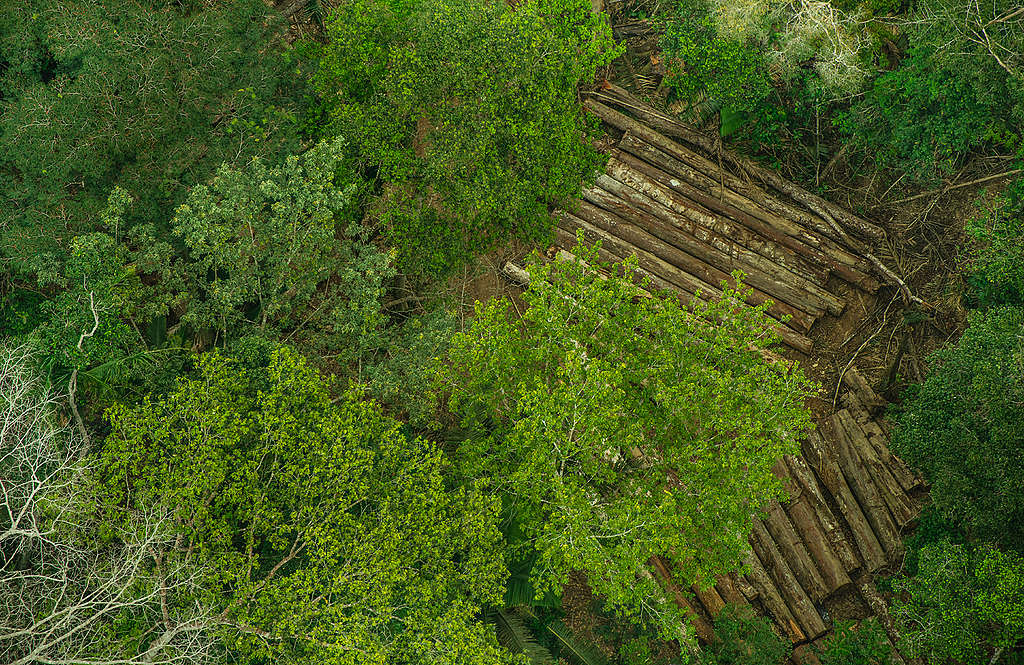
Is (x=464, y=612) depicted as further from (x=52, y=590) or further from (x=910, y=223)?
(x=910, y=223)

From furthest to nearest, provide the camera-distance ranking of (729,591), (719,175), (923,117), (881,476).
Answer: (719,175)
(881,476)
(729,591)
(923,117)

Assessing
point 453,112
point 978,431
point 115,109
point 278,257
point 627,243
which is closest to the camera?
point 978,431

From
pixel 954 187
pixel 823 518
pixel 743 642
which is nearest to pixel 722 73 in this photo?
pixel 954 187

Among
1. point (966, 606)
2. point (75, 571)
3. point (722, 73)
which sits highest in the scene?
point (722, 73)

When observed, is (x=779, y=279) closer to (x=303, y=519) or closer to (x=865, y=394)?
(x=865, y=394)

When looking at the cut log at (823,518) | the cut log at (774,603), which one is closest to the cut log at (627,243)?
the cut log at (823,518)

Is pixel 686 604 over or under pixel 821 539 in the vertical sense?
under

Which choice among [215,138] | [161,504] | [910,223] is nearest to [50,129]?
[215,138]
